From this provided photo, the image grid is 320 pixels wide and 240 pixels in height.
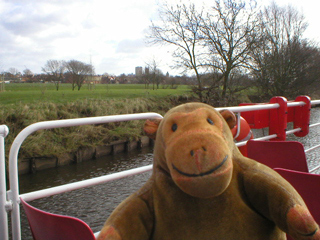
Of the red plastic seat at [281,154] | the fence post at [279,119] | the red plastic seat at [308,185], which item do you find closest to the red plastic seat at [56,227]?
the red plastic seat at [308,185]

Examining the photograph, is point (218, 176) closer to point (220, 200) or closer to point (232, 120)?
point (220, 200)

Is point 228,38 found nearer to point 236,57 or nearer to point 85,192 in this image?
point 236,57

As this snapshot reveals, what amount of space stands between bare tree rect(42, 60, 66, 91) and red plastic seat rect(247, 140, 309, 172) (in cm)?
2303

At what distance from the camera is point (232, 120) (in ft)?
4.40

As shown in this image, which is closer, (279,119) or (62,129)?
(279,119)

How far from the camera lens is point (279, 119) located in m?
3.83

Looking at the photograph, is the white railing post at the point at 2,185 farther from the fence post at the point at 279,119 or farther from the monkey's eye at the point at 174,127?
the fence post at the point at 279,119

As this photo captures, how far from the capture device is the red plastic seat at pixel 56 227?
106 centimetres

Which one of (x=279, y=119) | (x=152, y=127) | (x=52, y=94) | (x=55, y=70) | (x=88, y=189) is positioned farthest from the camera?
(x=55, y=70)

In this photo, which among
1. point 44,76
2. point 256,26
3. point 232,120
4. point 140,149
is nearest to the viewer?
point 232,120

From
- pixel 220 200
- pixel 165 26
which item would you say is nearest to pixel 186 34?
pixel 165 26

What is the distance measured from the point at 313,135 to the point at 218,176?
38.8 feet

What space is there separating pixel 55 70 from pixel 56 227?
23998mm

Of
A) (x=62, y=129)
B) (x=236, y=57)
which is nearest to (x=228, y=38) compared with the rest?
(x=236, y=57)
